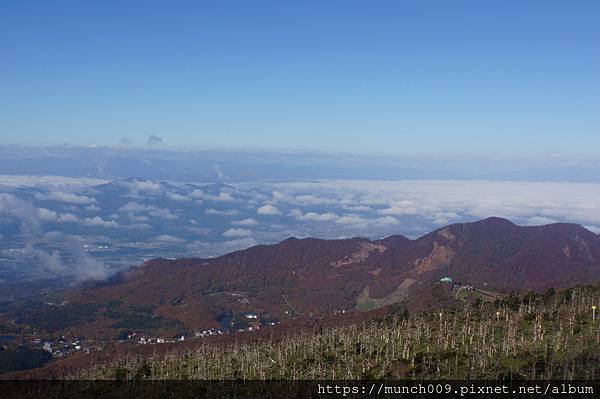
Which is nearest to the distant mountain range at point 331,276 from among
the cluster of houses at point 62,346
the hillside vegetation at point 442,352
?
the cluster of houses at point 62,346

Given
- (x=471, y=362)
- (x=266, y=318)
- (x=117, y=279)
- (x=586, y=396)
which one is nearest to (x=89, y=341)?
(x=266, y=318)

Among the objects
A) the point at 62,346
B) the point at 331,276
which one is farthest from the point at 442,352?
the point at 331,276

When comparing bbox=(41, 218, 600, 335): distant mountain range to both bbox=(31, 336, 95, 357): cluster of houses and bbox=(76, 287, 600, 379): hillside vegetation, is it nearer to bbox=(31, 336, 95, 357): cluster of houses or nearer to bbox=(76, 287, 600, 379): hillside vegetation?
bbox=(31, 336, 95, 357): cluster of houses

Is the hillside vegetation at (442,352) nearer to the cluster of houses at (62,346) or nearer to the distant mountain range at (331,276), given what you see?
the cluster of houses at (62,346)

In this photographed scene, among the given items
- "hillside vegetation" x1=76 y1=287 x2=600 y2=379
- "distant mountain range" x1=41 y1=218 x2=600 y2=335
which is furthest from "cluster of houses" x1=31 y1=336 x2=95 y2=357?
"hillside vegetation" x1=76 y1=287 x2=600 y2=379

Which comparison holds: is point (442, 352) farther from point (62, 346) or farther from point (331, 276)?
point (331, 276)

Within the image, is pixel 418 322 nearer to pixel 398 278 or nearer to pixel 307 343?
pixel 307 343
